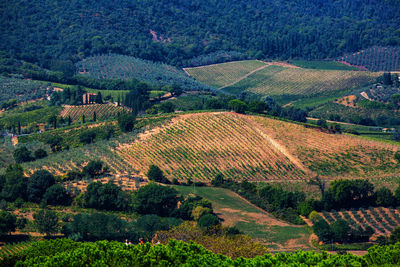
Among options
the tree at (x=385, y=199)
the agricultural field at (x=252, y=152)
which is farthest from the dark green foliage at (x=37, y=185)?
the tree at (x=385, y=199)

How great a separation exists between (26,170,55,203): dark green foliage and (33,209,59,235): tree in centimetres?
1200

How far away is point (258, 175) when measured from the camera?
310ft

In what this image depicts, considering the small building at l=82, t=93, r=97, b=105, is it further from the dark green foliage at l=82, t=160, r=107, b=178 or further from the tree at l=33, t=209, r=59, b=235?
the tree at l=33, t=209, r=59, b=235

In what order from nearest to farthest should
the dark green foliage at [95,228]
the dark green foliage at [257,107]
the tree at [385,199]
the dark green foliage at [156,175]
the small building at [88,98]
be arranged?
the dark green foliage at [95,228]
the tree at [385,199]
the dark green foliage at [156,175]
the dark green foliage at [257,107]
the small building at [88,98]

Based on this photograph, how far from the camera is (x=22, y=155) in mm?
100062

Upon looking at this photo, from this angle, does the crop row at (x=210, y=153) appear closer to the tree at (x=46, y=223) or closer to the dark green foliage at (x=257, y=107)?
the dark green foliage at (x=257, y=107)

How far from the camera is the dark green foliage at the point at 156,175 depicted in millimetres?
89438

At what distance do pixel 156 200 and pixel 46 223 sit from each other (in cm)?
1547

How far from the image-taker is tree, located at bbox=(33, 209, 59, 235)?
68.9 m

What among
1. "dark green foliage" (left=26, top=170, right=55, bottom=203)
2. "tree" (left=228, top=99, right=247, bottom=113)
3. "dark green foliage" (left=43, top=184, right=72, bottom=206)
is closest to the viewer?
"dark green foliage" (left=43, top=184, right=72, bottom=206)

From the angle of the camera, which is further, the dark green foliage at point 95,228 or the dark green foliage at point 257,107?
the dark green foliage at point 257,107

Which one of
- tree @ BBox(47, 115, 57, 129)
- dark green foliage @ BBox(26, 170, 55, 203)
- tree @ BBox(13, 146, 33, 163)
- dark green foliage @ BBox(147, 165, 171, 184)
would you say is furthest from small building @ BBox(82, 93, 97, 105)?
dark green foliage @ BBox(26, 170, 55, 203)

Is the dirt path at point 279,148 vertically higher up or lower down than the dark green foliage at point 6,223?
higher up

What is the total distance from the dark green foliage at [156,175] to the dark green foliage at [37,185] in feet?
49.5
